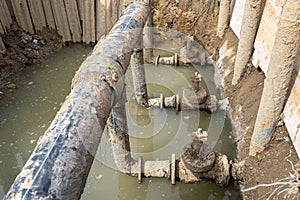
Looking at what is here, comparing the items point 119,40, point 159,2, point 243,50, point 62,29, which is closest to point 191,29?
point 159,2

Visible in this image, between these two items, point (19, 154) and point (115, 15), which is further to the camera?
point (115, 15)

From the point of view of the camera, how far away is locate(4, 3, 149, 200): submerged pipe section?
152cm

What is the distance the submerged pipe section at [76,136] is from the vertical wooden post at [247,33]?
2911mm

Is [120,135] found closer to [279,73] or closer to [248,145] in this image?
[248,145]

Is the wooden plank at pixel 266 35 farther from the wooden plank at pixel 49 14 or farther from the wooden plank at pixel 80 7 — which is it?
the wooden plank at pixel 49 14

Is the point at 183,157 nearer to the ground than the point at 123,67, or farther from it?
nearer to the ground

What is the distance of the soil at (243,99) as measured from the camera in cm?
346

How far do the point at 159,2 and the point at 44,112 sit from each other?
4209 millimetres

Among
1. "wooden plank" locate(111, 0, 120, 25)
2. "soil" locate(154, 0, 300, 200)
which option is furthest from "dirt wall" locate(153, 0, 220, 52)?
"wooden plank" locate(111, 0, 120, 25)

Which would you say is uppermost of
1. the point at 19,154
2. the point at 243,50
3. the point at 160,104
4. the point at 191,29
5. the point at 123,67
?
the point at 123,67

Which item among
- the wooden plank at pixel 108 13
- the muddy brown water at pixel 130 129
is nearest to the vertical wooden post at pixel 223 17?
the muddy brown water at pixel 130 129

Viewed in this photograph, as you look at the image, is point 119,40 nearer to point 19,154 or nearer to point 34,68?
point 19,154

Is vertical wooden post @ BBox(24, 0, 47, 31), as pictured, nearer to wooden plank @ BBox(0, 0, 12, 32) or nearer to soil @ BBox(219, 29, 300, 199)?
wooden plank @ BBox(0, 0, 12, 32)

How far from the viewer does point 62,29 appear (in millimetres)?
7699
